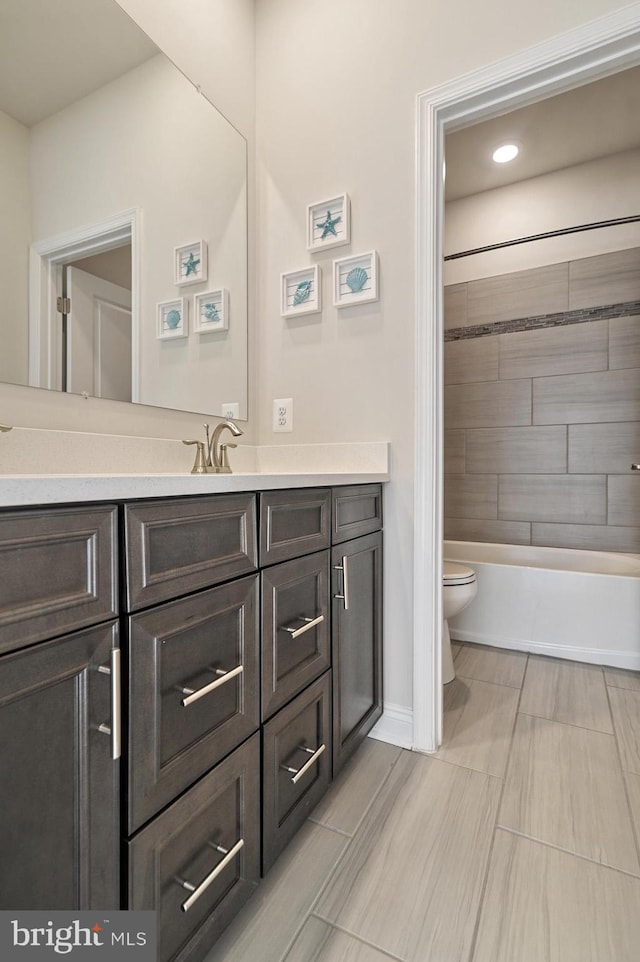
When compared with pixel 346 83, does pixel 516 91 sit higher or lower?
lower

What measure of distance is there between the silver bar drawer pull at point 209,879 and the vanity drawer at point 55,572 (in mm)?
506

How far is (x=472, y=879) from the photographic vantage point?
101 cm

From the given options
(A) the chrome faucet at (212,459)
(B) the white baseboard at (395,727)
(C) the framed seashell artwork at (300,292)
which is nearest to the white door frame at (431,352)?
(B) the white baseboard at (395,727)

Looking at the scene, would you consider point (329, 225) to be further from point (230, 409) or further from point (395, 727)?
point (395, 727)

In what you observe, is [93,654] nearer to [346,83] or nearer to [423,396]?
[423,396]

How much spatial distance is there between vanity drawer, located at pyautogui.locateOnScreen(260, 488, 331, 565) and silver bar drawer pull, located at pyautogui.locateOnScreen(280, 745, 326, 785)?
0.47 m

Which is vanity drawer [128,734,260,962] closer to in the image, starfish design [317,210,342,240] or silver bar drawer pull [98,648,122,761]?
silver bar drawer pull [98,648,122,761]

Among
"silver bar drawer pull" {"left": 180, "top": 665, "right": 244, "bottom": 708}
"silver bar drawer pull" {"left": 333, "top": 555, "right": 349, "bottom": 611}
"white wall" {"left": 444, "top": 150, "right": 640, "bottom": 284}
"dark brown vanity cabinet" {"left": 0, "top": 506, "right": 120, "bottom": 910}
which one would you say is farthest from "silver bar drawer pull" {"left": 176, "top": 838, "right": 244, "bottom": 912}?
"white wall" {"left": 444, "top": 150, "right": 640, "bottom": 284}

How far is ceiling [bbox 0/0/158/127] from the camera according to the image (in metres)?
1.04

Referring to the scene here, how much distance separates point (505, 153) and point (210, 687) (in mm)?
3039

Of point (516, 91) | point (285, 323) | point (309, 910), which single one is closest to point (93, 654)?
point (309, 910)

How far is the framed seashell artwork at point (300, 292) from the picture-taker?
165 cm

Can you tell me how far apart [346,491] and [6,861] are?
38.3 inches

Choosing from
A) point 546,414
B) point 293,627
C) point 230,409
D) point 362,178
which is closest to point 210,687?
point 293,627
